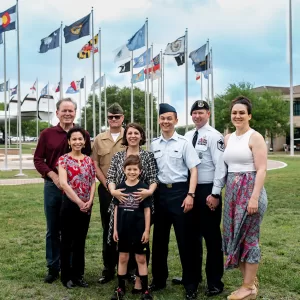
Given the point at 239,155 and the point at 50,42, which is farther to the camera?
the point at 50,42

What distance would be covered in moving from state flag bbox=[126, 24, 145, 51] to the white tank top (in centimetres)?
1993

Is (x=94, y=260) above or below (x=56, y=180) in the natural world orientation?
below

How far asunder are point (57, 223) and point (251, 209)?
7.47ft

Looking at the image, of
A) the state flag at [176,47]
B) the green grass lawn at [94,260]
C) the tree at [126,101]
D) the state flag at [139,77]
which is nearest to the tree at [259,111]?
the tree at [126,101]

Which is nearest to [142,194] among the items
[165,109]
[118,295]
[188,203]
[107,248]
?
[188,203]

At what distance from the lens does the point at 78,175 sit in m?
4.68

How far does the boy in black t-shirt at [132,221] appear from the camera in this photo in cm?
432

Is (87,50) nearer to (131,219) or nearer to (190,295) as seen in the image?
(131,219)

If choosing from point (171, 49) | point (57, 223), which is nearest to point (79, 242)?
point (57, 223)

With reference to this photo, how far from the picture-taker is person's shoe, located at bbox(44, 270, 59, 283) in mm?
4931

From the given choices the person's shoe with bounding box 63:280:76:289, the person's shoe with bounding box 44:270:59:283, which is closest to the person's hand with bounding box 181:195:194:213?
the person's shoe with bounding box 63:280:76:289

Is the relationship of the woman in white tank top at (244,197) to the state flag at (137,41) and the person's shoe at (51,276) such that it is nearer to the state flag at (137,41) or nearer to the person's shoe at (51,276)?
the person's shoe at (51,276)

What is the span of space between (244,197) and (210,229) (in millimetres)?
613

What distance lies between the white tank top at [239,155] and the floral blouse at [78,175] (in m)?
1.51
